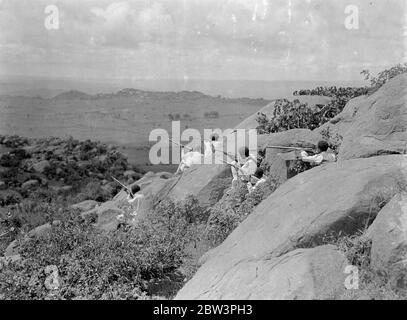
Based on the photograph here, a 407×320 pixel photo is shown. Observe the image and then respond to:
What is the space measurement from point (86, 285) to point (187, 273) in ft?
5.92

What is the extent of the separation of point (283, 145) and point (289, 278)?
7.58 meters

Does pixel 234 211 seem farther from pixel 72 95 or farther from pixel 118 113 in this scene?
pixel 72 95

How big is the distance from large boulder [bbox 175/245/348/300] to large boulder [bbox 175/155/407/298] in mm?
53

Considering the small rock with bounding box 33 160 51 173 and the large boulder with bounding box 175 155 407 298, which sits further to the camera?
the small rock with bounding box 33 160 51 173

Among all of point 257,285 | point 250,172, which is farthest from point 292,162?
point 257,285

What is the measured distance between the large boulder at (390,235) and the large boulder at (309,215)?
0.32 m

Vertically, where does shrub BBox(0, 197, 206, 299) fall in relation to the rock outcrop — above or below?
below

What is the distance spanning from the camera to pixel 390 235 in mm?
7004

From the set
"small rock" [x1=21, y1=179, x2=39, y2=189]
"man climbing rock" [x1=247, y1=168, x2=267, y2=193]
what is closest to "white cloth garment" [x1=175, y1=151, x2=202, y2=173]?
"man climbing rock" [x1=247, y1=168, x2=267, y2=193]

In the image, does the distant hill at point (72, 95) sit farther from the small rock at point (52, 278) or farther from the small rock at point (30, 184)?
the small rock at point (52, 278)

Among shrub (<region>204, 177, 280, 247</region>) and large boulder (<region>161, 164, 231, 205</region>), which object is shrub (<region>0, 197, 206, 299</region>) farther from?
large boulder (<region>161, 164, 231, 205</region>)

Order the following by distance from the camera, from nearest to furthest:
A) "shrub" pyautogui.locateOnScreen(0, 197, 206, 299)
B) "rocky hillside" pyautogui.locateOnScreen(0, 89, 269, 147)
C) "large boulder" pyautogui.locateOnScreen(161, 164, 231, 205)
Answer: "shrub" pyautogui.locateOnScreen(0, 197, 206, 299) → "large boulder" pyautogui.locateOnScreen(161, 164, 231, 205) → "rocky hillside" pyautogui.locateOnScreen(0, 89, 269, 147)

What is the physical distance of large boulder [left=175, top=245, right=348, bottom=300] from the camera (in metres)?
6.91

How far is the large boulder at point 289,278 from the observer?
22.7 ft
